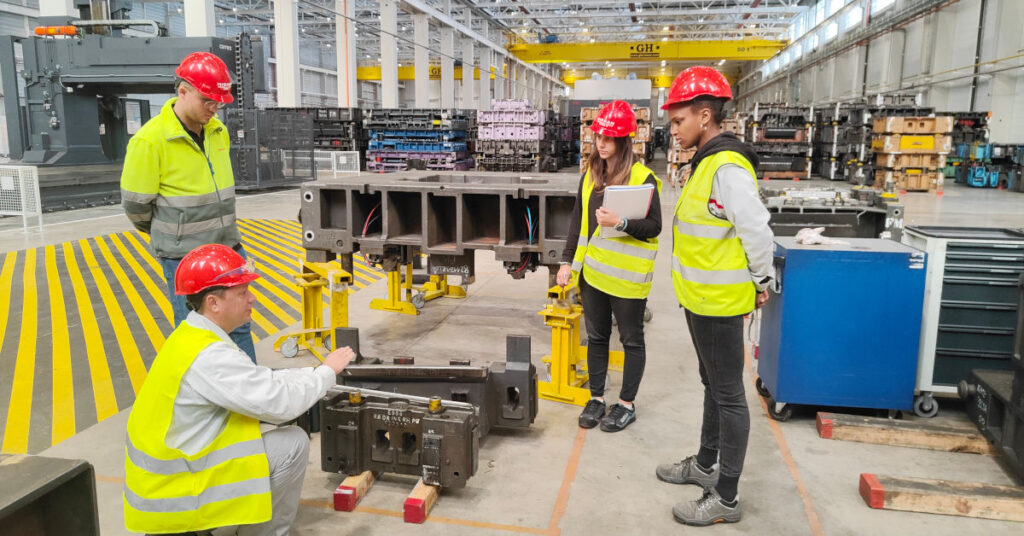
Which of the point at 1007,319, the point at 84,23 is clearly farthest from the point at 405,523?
the point at 84,23

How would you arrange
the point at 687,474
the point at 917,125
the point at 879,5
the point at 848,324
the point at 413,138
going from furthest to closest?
the point at 879,5 < the point at 413,138 < the point at 917,125 < the point at 848,324 < the point at 687,474

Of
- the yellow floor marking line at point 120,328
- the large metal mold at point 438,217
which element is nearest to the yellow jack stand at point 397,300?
the large metal mold at point 438,217

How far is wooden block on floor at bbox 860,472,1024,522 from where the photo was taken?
3.17 metres

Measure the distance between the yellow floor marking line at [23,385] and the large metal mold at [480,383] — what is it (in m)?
1.81

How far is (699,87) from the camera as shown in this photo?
288 centimetres

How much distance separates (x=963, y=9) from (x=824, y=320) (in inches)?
835

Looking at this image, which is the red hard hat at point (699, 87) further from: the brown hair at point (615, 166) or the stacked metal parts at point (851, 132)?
the stacked metal parts at point (851, 132)

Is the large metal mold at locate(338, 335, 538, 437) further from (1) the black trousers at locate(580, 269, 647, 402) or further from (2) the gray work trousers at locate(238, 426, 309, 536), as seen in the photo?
(2) the gray work trousers at locate(238, 426, 309, 536)

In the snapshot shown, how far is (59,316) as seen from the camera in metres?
6.38

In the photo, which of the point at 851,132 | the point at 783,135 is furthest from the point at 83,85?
the point at 851,132

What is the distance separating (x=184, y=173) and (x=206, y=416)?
5.86 feet

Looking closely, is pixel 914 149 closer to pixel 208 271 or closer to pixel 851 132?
pixel 851 132

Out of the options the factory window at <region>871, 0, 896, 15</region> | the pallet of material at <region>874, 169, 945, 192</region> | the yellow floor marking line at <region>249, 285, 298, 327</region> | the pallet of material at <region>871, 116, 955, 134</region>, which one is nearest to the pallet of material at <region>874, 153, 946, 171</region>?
the pallet of material at <region>874, 169, 945, 192</region>

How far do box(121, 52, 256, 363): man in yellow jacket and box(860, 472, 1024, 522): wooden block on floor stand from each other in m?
3.29
